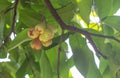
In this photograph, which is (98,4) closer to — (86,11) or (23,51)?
(86,11)

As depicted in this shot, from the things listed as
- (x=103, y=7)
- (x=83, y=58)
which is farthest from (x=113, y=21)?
(x=83, y=58)

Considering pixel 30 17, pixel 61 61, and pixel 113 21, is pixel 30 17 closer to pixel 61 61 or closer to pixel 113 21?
pixel 61 61

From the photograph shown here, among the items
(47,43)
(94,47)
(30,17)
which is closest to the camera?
(94,47)

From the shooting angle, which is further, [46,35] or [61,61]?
[61,61]

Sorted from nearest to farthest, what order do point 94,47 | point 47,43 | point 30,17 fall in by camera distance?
point 94,47
point 47,43
point 30,17

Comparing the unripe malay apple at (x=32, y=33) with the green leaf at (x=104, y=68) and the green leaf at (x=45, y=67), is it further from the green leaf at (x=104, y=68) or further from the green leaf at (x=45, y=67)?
the green leaf at (x=104, y=68)

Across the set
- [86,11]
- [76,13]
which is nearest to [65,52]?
[76,13]

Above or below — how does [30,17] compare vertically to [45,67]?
above
